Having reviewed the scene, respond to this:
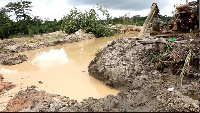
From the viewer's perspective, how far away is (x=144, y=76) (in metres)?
6.36

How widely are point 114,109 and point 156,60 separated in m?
2.91

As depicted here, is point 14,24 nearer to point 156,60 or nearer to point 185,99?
point 156,60

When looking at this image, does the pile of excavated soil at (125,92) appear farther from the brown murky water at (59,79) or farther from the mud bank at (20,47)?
the mud bank at (20,47)

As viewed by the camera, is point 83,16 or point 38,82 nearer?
point 38,82

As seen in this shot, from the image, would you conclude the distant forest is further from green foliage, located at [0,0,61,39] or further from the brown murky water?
the brown murky water

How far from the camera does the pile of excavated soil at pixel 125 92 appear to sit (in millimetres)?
4473

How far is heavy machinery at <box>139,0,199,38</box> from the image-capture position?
688cm

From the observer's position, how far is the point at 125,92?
537 cm

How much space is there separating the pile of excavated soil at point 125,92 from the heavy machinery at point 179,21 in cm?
87

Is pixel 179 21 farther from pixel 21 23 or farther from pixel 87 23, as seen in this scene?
pixel 21 23

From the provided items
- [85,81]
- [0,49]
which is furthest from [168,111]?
[0,49]

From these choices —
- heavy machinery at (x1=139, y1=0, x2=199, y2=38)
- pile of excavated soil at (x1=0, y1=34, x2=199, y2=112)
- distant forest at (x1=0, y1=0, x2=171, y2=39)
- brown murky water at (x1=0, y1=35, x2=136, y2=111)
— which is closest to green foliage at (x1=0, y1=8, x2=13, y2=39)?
distant forest at (x1=0, y1=0, x2=171, y2=39)

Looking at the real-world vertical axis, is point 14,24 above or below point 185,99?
above

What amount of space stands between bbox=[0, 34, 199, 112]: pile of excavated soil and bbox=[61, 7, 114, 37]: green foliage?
11.2m
